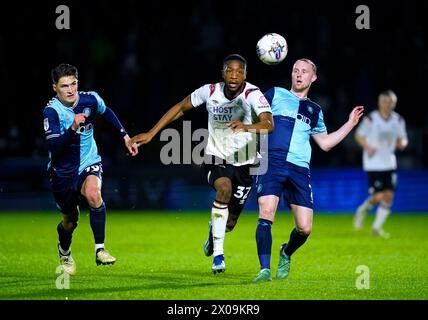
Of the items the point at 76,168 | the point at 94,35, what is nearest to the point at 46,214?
the point at 94,35

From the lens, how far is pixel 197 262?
11539 mm

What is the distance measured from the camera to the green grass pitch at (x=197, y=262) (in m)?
8.56

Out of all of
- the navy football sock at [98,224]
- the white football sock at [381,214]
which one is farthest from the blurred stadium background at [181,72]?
the navy football sock at [98,224]

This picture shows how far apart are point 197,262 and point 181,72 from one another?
40.8ft

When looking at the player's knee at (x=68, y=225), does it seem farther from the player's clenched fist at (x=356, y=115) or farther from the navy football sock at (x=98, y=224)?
the player's clenched fist at (x=356, y=115)

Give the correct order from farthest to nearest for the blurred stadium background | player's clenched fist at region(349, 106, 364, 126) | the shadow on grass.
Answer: the blurred stadium background
player's clenched fist at region(349, 106, 364, 126)
the shadow on grass

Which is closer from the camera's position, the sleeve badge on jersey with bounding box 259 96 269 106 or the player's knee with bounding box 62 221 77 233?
the sleeve badge on jersey with bounding box 259 96 269 106

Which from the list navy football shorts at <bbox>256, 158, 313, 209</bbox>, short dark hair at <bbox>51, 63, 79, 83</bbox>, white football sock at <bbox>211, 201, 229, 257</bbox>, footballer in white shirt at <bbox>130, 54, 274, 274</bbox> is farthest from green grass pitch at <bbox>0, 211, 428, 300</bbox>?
short dark hair at <bbox>51, 63, 79, 83</bbox>

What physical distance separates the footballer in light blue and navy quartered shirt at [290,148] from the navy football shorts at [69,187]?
6.07ft

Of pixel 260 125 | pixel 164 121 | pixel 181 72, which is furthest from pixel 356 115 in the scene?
pixel 181 72

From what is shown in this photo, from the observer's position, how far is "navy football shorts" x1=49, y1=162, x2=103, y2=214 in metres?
9.96

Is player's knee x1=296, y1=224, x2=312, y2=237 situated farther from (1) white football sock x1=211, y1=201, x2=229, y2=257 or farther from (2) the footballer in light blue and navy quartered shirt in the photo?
(1) white football sock x1=211, y1=201, x2=229, y2=257

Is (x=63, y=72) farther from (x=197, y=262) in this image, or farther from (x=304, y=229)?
(x=197, y=262)

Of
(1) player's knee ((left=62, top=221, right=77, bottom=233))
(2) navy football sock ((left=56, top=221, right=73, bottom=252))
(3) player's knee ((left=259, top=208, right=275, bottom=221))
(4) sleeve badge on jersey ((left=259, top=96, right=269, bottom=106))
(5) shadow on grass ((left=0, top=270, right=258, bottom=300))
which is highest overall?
(4) sleeve badge on jersey ((left=259, top=96, right=269, bottom=106))
